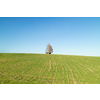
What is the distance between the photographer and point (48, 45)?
80.8 m
